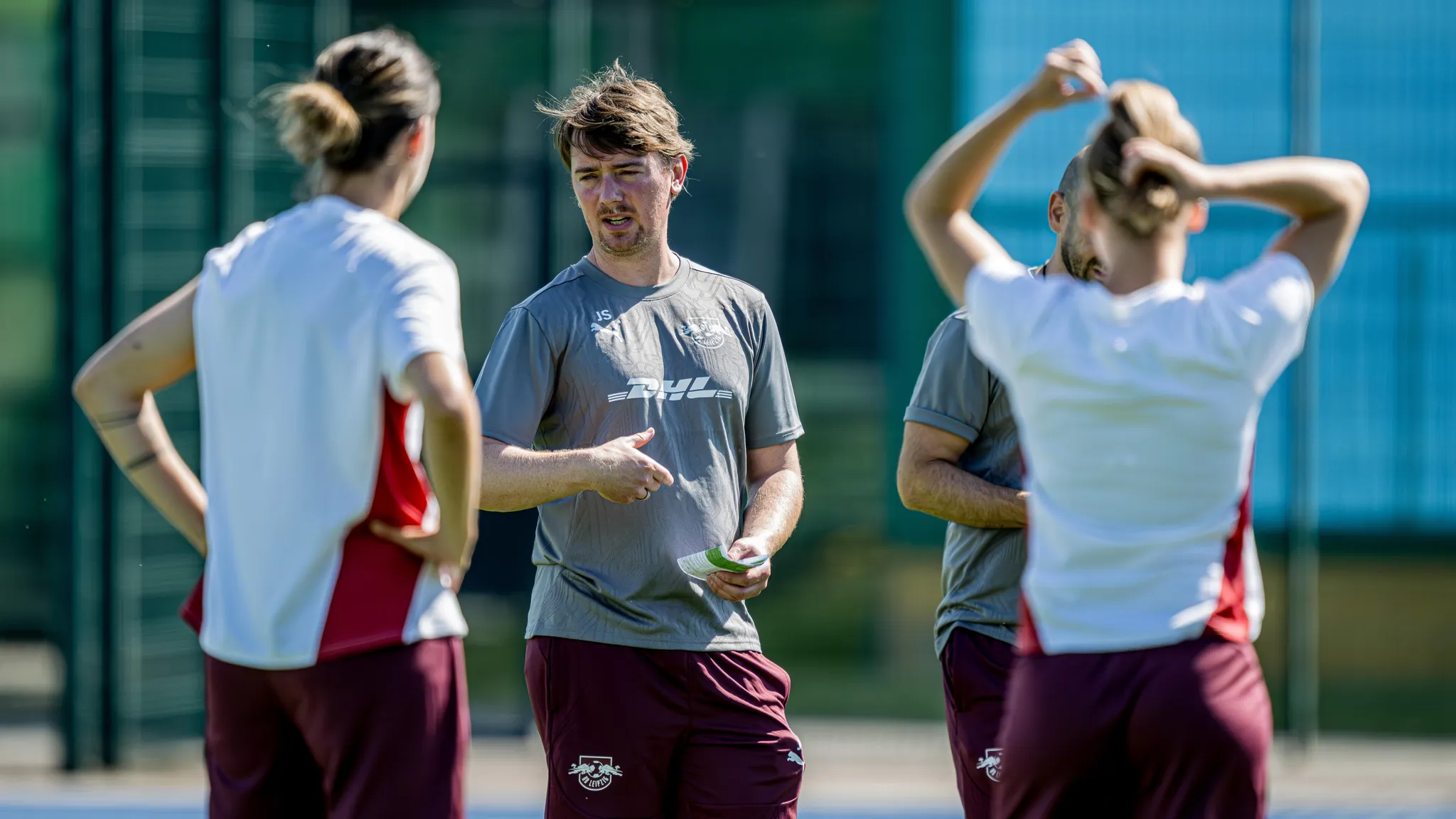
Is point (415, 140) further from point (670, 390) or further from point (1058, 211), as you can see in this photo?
point (1058, 211)

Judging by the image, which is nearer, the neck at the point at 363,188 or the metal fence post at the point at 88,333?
the neck at the point at 363,188

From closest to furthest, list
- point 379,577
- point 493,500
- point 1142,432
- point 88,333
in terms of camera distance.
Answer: point 1142,432, point 379,577, point 493,500, point 88,333

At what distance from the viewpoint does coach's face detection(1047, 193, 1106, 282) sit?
290 centimetres

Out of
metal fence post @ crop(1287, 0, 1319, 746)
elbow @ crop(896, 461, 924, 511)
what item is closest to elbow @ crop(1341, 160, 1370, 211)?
elbow @ crop(896, 461, 924, 511)

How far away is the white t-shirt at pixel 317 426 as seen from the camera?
7.06ft

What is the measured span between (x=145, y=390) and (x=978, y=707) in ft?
5.29

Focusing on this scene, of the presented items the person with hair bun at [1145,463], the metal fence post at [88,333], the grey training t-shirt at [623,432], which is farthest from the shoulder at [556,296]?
the metal fence post at [88,333]

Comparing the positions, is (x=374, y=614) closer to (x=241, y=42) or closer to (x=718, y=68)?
(x=241, y=42)

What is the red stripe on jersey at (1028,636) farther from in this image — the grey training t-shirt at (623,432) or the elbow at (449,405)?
the grey training t-shirt at (623,432)

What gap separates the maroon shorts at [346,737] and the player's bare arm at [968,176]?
0.88 metres

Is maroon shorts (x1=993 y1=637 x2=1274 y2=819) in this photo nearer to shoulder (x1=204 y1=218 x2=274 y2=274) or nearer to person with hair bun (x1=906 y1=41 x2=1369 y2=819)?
person with hair bun (x1=906 y1=41 x2=1369 y2=819)

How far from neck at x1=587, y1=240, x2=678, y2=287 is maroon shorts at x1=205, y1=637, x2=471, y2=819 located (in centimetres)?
110

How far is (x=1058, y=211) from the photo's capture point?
10.0ft

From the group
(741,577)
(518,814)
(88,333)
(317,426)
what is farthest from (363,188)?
(88,333)
